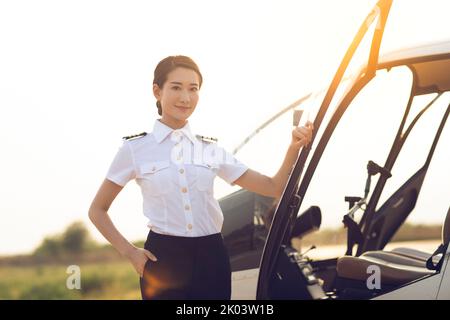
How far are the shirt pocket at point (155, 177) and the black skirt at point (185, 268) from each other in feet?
0.51

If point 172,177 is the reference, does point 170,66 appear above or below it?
above

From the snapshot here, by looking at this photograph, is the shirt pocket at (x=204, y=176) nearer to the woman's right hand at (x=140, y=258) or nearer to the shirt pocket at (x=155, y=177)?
the shirt pocket at (x=155, y=177)

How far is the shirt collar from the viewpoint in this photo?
3111mm

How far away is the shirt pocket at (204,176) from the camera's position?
3061 millimetres

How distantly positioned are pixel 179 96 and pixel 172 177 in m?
0.30

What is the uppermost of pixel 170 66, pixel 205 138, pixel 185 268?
pixel 170 66

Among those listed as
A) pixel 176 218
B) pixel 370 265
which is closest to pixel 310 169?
pixel 370 265

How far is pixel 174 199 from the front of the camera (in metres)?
3.03

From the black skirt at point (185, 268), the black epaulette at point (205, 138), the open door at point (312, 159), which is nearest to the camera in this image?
the black skirt at point (185, 268)

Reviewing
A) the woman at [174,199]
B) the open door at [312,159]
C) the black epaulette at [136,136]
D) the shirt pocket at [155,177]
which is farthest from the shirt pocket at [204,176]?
the open door at [312,159]

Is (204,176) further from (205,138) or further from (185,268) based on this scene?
(185,268)

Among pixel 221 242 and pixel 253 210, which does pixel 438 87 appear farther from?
pixel 221 242

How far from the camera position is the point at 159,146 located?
3.11 meters

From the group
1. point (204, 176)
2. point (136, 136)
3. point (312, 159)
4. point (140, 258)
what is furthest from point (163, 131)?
point (312, 159)
